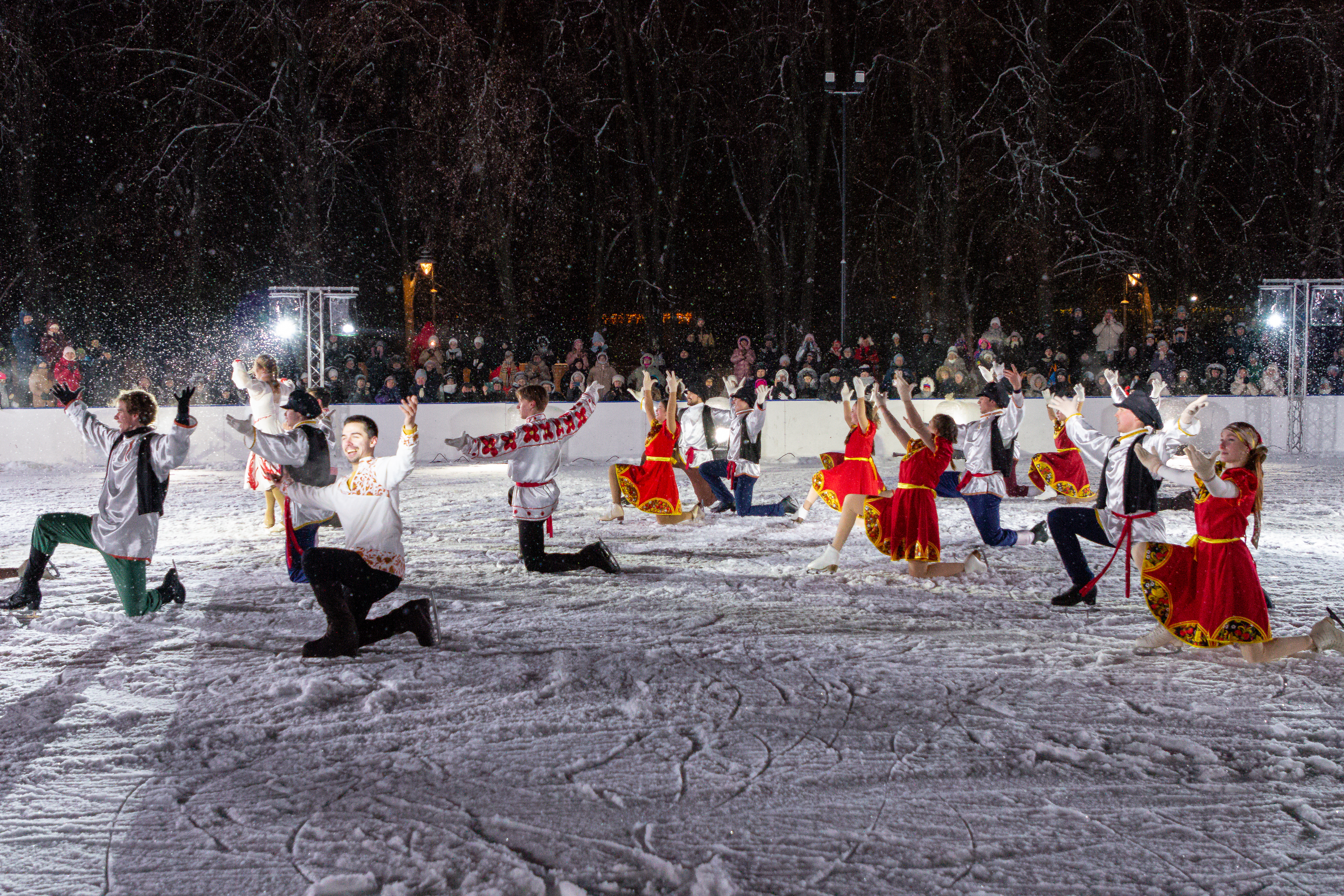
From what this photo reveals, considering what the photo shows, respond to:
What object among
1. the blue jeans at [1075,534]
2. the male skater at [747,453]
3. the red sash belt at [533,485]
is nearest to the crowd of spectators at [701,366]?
the male skater at [747,453]

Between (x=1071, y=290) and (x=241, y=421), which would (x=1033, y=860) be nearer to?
(x=241, y=421)

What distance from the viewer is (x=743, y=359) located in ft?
54.0

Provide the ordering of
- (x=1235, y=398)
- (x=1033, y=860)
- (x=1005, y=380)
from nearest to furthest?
(x=1033, y=860) → (x=1005, y=380) → (x=1235, y=398)

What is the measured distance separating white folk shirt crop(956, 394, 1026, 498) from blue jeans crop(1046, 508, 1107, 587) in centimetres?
154

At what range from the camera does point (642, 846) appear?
114 inches

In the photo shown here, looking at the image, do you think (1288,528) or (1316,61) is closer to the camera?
(1288,528)

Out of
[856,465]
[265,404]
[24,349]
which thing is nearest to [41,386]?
[24,349]

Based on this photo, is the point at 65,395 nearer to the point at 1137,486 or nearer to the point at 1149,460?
the point at 1149,460

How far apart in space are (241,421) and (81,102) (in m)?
16.7

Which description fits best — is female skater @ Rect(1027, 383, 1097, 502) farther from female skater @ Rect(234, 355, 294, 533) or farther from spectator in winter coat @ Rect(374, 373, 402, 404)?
spectator in winter coat @ Rect(374, 373, 402, 404)

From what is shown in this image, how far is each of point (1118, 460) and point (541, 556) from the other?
3.61m

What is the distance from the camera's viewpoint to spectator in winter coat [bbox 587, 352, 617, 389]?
16062 mm

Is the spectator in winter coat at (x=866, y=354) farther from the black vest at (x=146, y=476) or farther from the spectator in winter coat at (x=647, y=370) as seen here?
the black vest at (x=146, y=476)

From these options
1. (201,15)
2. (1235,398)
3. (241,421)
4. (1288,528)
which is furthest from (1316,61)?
(241,421)
